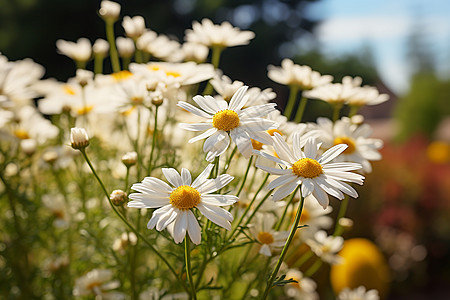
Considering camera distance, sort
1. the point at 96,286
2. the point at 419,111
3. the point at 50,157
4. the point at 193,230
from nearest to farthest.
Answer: the point at 193,230
the point at 96,286
the point at 50,157
the point at 419,111

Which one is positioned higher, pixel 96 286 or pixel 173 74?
pixel 173 74

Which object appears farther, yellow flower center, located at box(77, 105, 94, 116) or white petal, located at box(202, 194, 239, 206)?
yellow flower center, located at box(77, 105, 94, 116)

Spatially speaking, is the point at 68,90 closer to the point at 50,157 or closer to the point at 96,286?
the point at 50,157

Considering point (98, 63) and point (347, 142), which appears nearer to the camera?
point (347, 142)

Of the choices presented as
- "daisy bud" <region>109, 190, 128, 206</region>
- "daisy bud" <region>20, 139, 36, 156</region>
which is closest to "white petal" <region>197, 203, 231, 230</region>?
"daisy bud" <region>109, 190, 128, 206</region>

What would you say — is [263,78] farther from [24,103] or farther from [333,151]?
[333,151]

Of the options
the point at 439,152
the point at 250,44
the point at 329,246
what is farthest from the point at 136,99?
the point at 250,44

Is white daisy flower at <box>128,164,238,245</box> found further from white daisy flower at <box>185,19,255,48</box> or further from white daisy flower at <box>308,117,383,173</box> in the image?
white daisy flower at <box>185,19,255,48</box>
